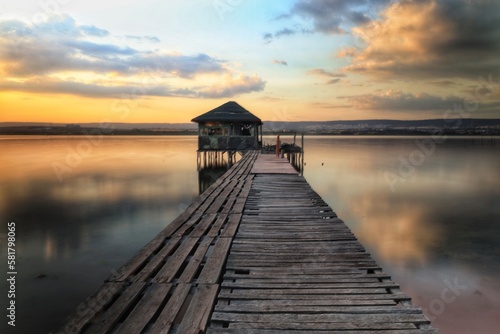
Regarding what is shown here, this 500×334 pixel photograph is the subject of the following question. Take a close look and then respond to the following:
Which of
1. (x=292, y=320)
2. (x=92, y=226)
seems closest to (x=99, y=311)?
(x=292, y=320)

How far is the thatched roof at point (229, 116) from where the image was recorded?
2889cm

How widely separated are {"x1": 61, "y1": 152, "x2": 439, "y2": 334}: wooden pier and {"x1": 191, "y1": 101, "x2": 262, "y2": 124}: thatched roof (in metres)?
22.6

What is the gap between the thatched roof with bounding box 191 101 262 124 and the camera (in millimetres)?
28891

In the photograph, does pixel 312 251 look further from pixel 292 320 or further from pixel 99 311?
pixel 99 311

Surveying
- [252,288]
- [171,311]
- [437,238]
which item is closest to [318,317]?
[252,288]

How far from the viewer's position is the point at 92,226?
13078mm

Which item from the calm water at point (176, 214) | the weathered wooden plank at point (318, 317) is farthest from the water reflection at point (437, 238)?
the weathered wooden plank at point (318, 317)

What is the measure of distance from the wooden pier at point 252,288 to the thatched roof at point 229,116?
22646 mm

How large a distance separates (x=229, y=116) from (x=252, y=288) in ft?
87.0

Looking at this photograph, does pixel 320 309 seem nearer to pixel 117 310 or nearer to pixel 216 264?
pixel 216 264

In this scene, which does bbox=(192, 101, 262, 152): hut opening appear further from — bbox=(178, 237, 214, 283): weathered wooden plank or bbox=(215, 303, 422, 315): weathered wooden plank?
bbox=(215, 303, 422, 315): weathered wooden plank

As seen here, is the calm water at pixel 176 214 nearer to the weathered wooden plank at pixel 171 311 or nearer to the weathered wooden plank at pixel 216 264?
the weathered wooden plank at pixel 216 264

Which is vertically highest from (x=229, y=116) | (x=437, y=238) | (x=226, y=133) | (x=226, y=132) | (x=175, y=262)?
(x=229, y=116)

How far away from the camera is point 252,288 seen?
3.93 metres
